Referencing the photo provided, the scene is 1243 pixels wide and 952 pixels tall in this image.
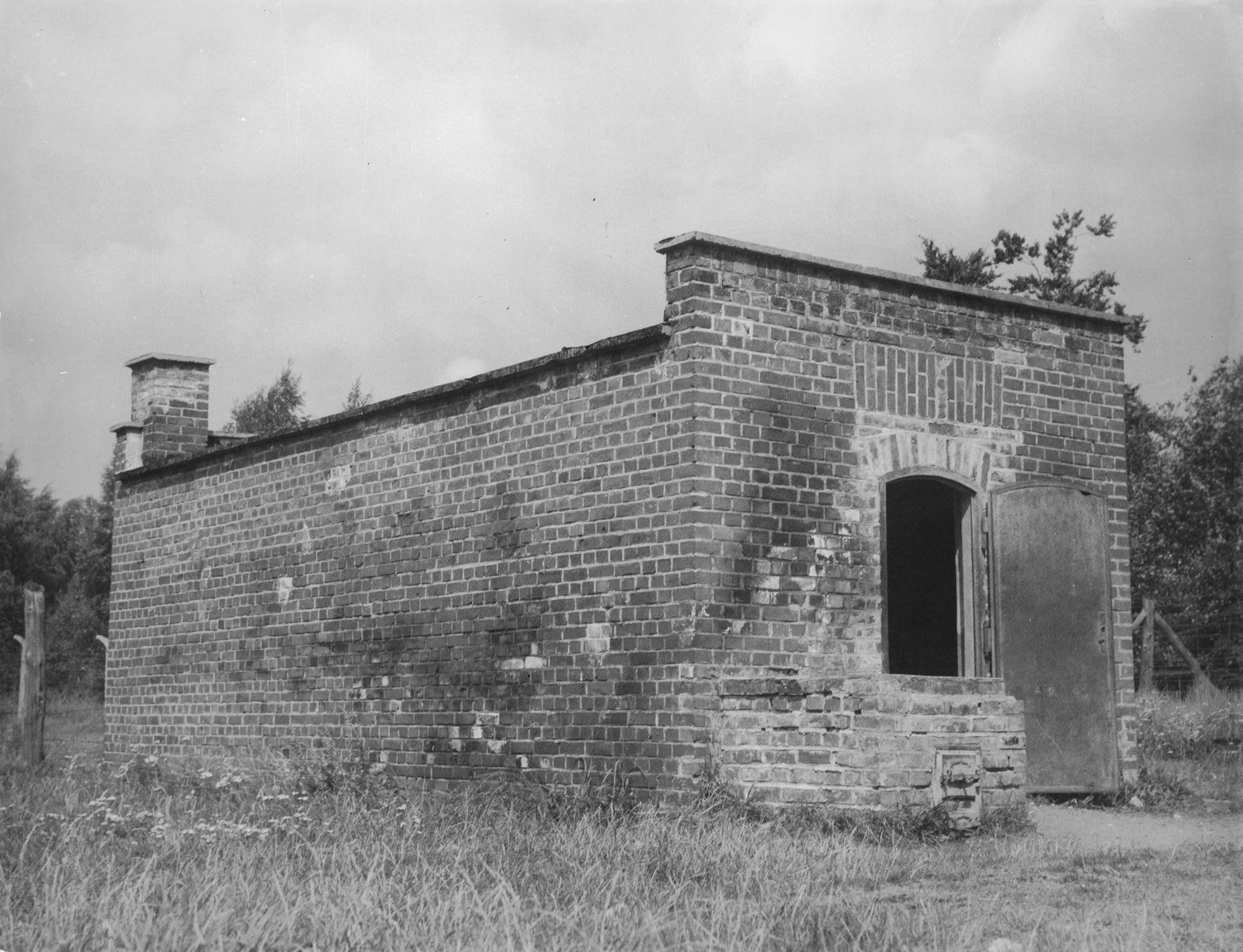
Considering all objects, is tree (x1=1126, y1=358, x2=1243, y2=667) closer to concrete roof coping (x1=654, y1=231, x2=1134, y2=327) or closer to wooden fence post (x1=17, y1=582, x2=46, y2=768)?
concrete roof coping (x1=654, y1=231, x2=1134, y2=327)

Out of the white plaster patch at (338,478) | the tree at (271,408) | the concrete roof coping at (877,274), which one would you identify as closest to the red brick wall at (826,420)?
the concrete roof coping at (877,274)

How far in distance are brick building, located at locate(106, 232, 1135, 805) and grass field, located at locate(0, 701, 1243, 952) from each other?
0.58 metres

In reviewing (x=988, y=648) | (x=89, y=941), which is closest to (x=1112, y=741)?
(x=988, y=648)

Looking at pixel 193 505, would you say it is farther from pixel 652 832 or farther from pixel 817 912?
pixel 817 912

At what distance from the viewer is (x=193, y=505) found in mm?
13453

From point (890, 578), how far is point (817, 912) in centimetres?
745

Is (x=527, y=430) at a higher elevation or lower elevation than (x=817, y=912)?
higher

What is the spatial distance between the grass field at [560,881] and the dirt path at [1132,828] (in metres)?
0.37

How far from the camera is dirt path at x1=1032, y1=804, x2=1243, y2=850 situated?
837 centimetres

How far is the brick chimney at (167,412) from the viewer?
1486cm

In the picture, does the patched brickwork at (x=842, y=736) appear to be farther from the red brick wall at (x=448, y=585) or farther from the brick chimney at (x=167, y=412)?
the brick chimney at (x=167, y=412)

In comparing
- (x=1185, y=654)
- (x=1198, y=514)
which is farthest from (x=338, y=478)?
(x=1198, y=514)

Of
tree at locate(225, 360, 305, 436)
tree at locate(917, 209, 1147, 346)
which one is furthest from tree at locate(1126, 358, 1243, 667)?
tree at locate(225, 360, 305, 436)

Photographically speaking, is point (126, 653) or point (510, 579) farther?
point (126, 653)
